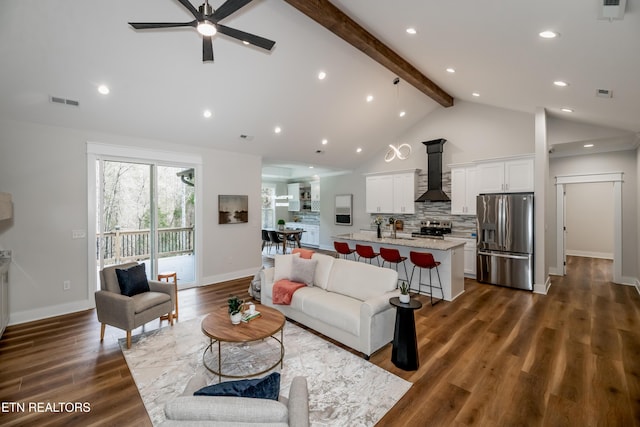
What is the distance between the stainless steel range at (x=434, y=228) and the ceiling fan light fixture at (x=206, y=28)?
5787 millimetres

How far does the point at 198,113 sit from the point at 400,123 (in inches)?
194

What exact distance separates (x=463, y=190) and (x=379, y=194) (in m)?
2.28

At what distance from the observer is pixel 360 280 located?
360cm

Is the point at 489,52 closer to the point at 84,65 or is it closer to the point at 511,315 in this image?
the point at 511,315

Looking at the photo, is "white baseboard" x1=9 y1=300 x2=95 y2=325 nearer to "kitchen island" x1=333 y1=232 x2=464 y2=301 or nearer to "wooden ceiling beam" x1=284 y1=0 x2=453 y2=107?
"kitchen island" x1=333 y1=232 x2=464 y2=301

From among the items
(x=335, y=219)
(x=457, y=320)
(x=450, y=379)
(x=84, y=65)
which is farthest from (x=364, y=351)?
(x=335, y=219)

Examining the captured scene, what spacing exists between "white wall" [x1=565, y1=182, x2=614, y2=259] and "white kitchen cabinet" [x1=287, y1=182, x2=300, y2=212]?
8835mm

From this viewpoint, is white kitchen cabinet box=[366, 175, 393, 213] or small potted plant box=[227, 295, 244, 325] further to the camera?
white kitchen cabinet box=[366, 175, 393, 213]

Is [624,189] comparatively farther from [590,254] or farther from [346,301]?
[346,301]

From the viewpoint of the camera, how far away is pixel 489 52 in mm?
3428

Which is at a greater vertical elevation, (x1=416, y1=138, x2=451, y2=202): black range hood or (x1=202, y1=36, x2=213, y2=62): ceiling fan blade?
(x1=202, y1=36, x2=213, y2=62): ceiling fan blade

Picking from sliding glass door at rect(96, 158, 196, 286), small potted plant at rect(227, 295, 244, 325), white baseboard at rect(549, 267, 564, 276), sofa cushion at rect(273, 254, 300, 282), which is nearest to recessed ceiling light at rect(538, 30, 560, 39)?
sofa cushion at rect(273, 254, 300, 282)

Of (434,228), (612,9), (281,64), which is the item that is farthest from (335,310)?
(434,228)

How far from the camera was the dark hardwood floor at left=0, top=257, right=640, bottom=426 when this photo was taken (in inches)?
86.6
